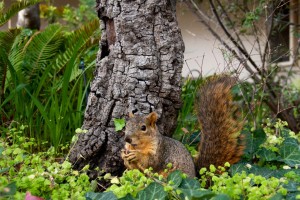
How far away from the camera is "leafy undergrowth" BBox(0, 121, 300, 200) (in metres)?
2.27

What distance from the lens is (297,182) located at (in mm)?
2617

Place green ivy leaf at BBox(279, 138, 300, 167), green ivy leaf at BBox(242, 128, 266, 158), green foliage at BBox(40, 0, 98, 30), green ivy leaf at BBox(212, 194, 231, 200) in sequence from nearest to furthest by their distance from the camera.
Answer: green ivy leaf at BBox(212, 194, 231, 200)
green ivy leaf at BBox(279, 138, 300, 167)
green ivy leaf at BBox(242, 128, 266, 158)
green foliage at BBox(40, 0, 98, 30)

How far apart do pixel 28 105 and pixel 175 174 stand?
172 cm

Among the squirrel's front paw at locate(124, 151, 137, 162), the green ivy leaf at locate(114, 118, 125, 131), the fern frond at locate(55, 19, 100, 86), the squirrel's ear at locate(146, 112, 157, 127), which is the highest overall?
the fern frond at locate(55, 19, 100, 86)

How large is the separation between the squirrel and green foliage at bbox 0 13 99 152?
0.86m

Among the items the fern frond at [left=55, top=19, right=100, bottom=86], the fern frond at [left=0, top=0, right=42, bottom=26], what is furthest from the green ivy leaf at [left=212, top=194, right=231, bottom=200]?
the fern frond at [left=0, top=0, right=42, bottom=26]

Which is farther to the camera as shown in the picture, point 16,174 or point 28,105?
point 28,105

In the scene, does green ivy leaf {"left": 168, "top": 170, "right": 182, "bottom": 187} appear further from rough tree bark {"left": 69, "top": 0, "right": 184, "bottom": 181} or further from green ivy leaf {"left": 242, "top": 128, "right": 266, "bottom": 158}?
green ivy leaf {"left": 242, "top": 128, "right": 266, "bottom": 158}

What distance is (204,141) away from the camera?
3045 millimetres

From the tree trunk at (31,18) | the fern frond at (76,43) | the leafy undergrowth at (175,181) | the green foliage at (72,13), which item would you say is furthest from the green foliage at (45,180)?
the green foliage at (72,13)

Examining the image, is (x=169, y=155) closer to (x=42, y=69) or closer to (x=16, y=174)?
(x=16, y=174)

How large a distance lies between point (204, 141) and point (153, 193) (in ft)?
2.70

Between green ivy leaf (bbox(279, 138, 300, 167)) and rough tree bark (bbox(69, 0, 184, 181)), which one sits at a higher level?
rough tree bark (bbox(69, 0, 184, 181))

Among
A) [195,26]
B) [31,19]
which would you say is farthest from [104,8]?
[195,26]
